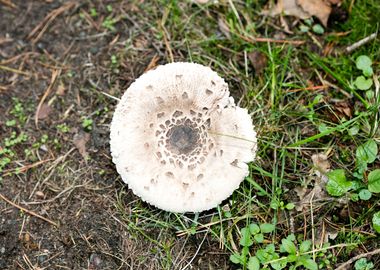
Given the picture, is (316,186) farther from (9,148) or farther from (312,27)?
(9,148)

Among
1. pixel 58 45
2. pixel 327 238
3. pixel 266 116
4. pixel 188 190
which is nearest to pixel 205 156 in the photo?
pixel 188 190

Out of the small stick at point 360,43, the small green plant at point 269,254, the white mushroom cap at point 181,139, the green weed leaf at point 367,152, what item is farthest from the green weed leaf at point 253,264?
the small stick at point 360,43

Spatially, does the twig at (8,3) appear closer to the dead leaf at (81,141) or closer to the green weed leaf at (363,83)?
the dead leaf at (81,141)

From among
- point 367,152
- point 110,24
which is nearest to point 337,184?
point 367,152

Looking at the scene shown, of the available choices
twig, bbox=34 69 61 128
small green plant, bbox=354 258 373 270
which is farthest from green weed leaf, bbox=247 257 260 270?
twig, bbox=34 69 61 128

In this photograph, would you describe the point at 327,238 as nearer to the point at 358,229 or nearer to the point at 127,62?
the point at 358,229

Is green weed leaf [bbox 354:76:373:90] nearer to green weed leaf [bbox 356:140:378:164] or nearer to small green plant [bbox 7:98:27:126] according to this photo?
green weed leaf [bbox 356:140:378:164]
